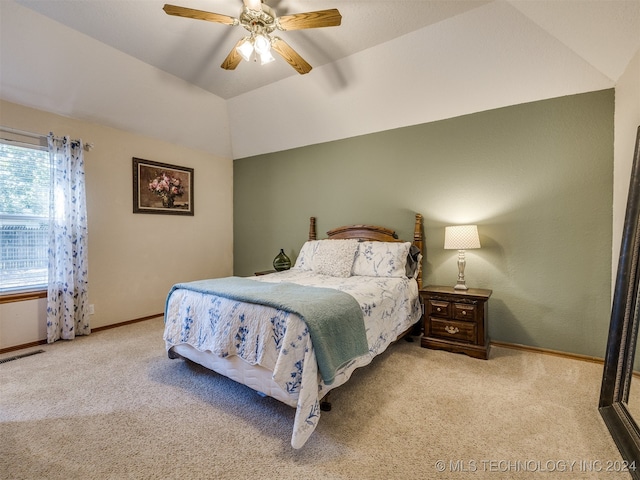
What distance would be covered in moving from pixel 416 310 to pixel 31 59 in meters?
4.38

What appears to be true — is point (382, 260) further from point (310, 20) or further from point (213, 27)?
point (213, 27)

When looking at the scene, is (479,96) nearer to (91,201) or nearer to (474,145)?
(474,145)

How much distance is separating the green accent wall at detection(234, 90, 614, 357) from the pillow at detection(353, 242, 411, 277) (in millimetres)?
406

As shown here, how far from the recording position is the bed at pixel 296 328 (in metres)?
1.73

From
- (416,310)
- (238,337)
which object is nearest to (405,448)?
(238,337)

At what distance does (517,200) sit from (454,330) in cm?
143

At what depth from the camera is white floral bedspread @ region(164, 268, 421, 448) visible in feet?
5.56

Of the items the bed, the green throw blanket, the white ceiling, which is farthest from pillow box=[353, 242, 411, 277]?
the white ceiling

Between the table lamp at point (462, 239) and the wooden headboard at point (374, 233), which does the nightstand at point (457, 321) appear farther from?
the wooden headboard at point (374, 233)

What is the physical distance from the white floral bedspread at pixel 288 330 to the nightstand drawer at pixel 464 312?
43 centimetres

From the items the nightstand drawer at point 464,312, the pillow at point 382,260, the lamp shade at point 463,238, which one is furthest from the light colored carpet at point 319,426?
the lamp shade at point 463,238

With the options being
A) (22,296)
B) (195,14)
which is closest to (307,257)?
(195,14)

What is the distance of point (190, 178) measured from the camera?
458 cm

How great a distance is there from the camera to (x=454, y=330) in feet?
9.41
